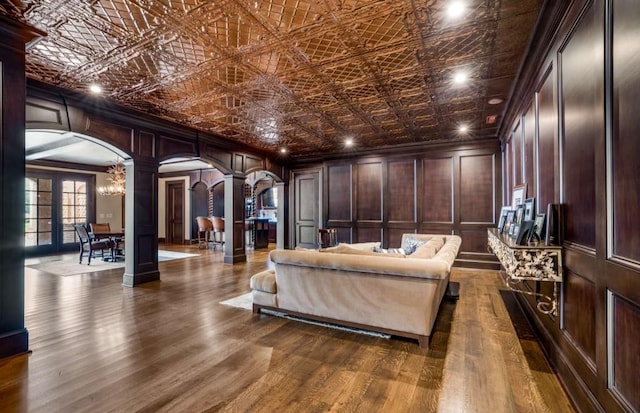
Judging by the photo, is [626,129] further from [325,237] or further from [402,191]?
[325,237]

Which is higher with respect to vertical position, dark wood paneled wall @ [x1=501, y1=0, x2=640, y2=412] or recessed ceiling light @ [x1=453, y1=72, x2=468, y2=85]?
recessed ceiling light @ [x1=453, y1=72, x2=468, y2=85]

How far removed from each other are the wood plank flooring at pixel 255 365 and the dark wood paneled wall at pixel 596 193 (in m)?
0.46

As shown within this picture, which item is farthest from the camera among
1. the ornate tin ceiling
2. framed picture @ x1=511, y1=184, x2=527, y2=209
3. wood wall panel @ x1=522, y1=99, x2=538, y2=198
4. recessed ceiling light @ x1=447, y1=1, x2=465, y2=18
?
framed picture @ x1=511, y1=184, x2=527, y2=209

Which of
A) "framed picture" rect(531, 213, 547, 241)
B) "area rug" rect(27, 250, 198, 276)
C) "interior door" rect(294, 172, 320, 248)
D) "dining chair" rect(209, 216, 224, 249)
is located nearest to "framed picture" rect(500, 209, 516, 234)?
"framed picture" rect(531, 213, 547, 241)

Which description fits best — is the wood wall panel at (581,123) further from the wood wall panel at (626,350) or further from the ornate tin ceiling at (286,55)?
the ornate tin ceiling at (286,55)

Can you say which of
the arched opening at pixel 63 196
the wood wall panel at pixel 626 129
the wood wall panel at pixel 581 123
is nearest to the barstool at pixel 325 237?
the wood wall panel at pixel 581 123

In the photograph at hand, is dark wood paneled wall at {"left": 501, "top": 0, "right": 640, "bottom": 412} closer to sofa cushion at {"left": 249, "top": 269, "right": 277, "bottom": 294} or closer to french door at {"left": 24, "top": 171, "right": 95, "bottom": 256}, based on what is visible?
sofa cushion at {"left": 249, "top": 269, "right": 277, "bottom": 294}

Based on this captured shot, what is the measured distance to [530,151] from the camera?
3.38m

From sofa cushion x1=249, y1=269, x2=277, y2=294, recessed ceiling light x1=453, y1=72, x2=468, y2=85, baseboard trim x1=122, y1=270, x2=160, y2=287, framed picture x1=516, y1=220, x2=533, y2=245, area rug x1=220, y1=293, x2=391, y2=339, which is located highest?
recessed ceiling light x1=453, y1=72, x2=468, y2=85

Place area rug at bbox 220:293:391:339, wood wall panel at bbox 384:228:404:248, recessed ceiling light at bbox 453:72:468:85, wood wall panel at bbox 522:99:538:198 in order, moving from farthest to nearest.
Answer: wood wall panel at bbox 384:228:404:248 < recessed ceiling light at bbox 453:72:468:85 < wood wall panel at bbox 522:99:538:198 < area rug at bbox 220:293:391:339

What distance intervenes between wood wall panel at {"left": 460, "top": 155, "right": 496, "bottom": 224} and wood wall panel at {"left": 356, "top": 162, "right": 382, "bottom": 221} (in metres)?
1.88

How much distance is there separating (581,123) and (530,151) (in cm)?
169

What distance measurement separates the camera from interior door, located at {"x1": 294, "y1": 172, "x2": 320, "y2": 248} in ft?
27.7

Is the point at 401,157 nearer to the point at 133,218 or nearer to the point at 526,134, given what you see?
the point at 526,134
